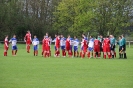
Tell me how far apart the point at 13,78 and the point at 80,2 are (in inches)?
2339

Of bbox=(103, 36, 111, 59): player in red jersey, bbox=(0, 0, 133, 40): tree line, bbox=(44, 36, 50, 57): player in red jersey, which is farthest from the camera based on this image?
bbox=(0, 0, 133, 40): tree line

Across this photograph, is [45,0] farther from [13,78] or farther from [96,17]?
[13,78]

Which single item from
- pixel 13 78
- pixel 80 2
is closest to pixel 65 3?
pixel 80 2

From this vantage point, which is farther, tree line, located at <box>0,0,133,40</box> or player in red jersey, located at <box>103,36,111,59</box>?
tree line, located at <box>0,0,133,40</box>

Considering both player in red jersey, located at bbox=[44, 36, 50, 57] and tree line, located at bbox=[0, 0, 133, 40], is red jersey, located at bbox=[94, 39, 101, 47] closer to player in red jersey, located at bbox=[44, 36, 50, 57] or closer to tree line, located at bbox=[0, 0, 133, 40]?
player in red jersey, located at bbox=[44, 36, 50, 57]

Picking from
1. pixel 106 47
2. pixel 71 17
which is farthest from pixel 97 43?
pixel 71 17

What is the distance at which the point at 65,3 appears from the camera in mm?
76625

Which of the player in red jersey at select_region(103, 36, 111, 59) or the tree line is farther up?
the tree line

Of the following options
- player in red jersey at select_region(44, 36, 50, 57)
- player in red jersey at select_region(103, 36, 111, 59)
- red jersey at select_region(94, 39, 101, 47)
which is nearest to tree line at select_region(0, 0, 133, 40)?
player in red jersey at select_region(44, 36, 50, 57)

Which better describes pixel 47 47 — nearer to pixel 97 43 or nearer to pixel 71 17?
pixel 97 43

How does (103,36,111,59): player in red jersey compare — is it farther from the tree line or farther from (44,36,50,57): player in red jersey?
the tree line

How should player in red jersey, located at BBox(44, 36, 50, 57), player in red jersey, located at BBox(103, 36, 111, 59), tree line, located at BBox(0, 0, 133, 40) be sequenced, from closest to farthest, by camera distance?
Result: player in red jersey, located at BBox(103, 36, 111, 59) < player in red jersey, located at BBox(44, 36, 50, 57) < tree line, located at BBox(0, 0, 133, 40)

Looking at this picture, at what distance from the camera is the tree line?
74.1 metres

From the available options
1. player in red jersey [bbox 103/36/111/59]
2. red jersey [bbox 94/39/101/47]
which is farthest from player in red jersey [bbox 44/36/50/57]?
player in red jersey [bbox 103/36/111/59]
